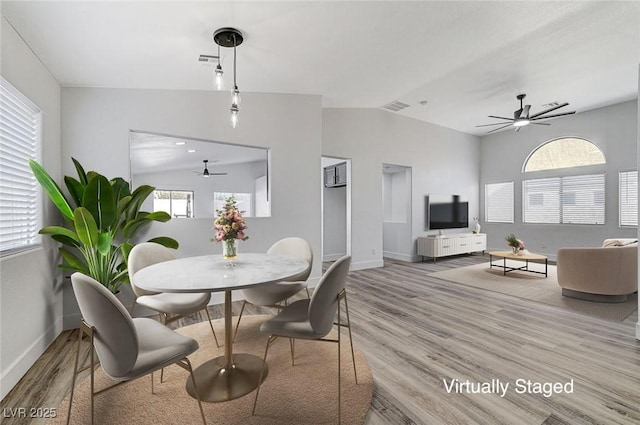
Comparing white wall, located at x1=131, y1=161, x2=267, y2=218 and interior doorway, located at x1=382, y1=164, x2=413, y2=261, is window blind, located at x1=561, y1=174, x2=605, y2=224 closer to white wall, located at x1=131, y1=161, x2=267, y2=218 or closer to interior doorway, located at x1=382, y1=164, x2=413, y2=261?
interior doorway, located at x1=382, y1=164, x2=413, y2=261

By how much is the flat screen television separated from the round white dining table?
5276 millimetres

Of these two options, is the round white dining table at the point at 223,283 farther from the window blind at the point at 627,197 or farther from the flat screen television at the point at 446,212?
the window blind at the point at 627,197

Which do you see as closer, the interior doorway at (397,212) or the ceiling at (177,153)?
the ceiling at (177,153)

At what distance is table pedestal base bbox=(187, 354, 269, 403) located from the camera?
1.83 metres

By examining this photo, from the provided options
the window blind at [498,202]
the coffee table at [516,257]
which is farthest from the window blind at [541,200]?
the coffee table at [516,257]

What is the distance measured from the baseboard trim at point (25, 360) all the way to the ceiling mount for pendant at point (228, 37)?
113 inches

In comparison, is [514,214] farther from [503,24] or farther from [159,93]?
[159,93]

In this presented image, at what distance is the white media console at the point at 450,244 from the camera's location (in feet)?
20.5

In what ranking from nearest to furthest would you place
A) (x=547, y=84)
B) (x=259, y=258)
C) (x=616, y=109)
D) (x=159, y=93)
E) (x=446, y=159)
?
(x=259, y=258), (x=159, y=93), (x=547, y=84), (x=616, y=109), (x=446, y=159)

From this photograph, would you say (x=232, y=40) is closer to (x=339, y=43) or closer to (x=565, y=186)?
(x=339, y=43)

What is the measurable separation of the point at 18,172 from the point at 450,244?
6.89 metres

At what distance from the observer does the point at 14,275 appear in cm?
204

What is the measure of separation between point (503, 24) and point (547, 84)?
8.11 ft

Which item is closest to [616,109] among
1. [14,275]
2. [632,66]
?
[632,66]
